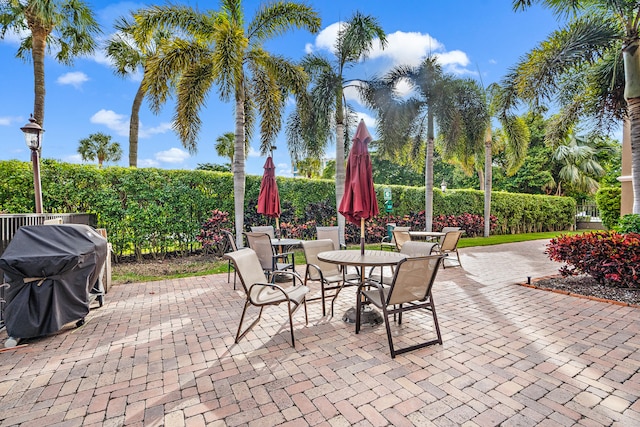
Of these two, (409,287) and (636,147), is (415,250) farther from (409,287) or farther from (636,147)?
(636,147)

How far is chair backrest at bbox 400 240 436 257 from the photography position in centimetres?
427

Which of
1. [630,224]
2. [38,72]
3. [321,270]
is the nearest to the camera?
[321,270]

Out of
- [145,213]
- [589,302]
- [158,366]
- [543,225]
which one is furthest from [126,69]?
[543,225]

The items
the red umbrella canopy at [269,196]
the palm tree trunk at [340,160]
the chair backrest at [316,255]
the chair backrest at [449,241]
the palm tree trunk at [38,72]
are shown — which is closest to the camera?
the chair backrest at [316,255]

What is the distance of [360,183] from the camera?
4051 millimetres

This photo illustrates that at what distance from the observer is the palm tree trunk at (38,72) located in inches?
398

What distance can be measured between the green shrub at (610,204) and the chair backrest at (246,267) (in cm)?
1536

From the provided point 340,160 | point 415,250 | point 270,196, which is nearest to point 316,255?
point 415,250

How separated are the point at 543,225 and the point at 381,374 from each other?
22.4 m

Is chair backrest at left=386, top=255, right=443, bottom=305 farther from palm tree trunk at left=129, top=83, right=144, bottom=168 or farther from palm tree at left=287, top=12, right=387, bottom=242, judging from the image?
palm tree trunk at left=129, top=83, right=144, bottom=168

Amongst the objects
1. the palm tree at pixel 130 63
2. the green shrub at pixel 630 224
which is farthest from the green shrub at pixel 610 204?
the palm tree at pixel 130 63

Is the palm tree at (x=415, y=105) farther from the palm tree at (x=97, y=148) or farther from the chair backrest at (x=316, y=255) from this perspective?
the palm tree at (x=97, y=148)

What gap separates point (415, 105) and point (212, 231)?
8645mm

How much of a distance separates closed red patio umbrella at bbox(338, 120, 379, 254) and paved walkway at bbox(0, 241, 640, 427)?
4.75ft
